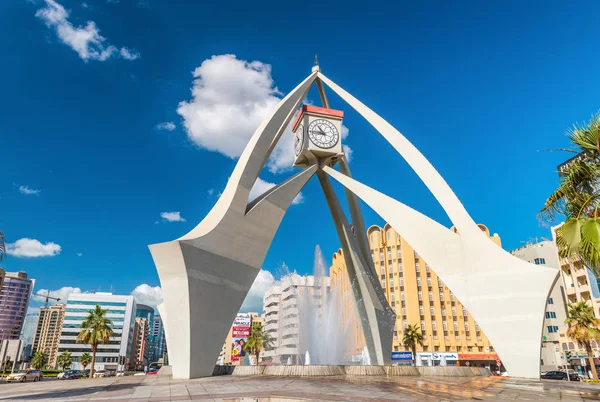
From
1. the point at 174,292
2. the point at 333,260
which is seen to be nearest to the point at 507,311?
the point at 174,292

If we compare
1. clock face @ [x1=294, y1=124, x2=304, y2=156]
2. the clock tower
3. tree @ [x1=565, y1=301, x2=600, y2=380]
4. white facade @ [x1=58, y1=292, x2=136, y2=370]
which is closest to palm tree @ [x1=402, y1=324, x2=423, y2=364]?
tree @ [x1=565, y1=301, x2=600, y2=380]

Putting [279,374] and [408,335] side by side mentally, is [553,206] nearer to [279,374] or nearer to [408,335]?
[279,374]

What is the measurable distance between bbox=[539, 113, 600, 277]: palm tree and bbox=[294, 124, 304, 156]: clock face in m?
18.6

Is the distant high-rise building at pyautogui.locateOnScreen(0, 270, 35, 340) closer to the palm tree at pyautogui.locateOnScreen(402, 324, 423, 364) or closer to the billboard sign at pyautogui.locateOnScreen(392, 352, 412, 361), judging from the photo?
the billboard sign at pyautogui.locateOnScreen(392, 352, 412, 361)

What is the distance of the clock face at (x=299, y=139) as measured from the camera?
2695cm

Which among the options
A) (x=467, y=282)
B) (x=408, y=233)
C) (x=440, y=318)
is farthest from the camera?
(x=440, y=318)

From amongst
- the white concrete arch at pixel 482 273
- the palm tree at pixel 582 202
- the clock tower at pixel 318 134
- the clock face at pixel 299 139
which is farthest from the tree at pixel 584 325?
the palm tree at pixel 582 202

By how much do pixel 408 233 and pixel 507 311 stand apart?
5.58 meters

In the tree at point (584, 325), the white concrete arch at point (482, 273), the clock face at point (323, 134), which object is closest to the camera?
the white concrete arch at point (482, 273)

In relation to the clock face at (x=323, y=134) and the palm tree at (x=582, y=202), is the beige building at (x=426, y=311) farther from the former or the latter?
the palm tree at (x=582, y=202)

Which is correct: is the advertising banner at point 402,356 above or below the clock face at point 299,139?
below

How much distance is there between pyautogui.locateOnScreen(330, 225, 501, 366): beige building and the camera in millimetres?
51688

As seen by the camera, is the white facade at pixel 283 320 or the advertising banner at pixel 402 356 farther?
the white facade at pixel 283 320

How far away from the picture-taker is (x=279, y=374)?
60.0 feet
